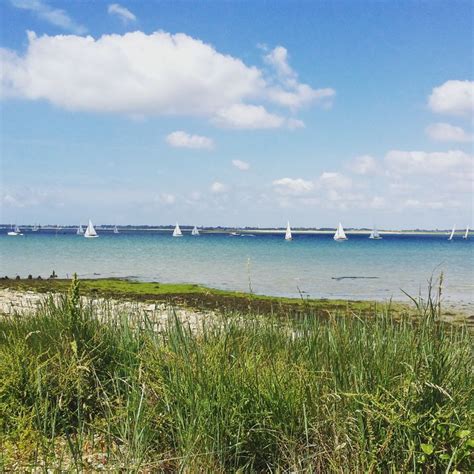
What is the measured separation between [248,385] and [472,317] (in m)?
17.7

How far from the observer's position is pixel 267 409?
4262 mm

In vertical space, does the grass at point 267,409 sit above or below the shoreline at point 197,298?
above

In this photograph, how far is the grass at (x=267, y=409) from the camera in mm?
3811

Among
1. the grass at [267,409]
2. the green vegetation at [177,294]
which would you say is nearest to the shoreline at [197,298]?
the green vegetation at [177,294]

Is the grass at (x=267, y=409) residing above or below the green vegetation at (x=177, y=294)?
above

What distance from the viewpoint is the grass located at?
12.5 feet

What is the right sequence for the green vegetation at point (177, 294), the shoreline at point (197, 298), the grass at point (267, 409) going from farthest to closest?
1. the green vegetation at point (177, 294)
2. the shoreline at point (197, 298)
3. the grass at point (267, 409)

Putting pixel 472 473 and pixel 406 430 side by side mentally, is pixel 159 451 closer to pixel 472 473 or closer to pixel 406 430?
pixel 406 430

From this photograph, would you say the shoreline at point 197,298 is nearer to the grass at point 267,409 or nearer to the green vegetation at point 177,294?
the green vegetation at point 177,294

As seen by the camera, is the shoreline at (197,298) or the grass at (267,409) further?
the shoreline at (197,298)

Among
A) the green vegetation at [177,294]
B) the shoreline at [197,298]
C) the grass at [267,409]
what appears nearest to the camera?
the grass at [267,409]

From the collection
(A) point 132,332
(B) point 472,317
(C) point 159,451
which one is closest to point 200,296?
(B) point 472,317

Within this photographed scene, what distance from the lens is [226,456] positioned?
4.17 meters

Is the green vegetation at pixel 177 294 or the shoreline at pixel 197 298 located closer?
the shoreline at pixel 197 298
